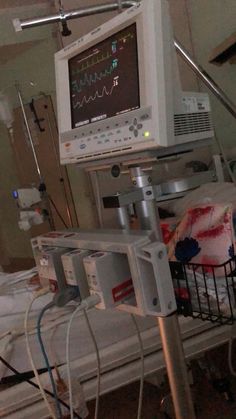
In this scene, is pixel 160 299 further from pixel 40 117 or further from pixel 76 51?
pixel 40 117

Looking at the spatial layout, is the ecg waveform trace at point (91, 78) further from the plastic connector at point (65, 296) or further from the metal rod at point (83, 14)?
the plastic connector at point (65, 296)

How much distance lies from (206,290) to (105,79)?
54cm

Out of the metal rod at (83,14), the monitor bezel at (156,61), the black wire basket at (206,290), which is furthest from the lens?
the metal rod at (83,14)

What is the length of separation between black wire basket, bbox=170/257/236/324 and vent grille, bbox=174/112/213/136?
304mm

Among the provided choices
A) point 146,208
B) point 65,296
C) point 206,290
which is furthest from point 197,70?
point 65,296

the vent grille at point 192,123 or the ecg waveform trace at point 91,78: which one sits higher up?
the ecg waveform trace at point 91,78

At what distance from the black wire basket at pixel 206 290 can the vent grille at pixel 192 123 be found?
304mm

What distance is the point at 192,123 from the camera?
2.77 feet

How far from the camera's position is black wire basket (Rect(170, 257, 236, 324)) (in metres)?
0.82

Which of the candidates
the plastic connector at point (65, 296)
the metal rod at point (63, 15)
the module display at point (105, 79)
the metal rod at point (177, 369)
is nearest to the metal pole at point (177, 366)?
the metal rod at point (177, 369)

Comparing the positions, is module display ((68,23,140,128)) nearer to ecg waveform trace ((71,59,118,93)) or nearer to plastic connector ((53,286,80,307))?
ecg waveform trace ((71,59,118,93))

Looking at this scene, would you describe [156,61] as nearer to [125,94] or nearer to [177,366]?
[125,94]

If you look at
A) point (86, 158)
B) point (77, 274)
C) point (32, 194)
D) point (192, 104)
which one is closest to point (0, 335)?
point (77, 274)

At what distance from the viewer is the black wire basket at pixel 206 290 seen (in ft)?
2.68
